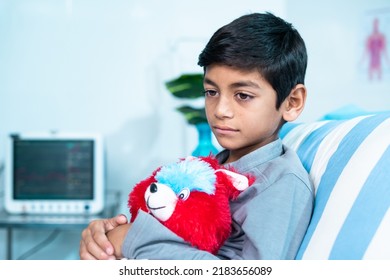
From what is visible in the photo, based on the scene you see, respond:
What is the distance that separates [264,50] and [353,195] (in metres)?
0.33

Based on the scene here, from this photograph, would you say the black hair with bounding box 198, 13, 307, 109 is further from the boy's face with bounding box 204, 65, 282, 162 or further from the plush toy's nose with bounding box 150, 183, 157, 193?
the plush toy's nose with bounding box 150, 183, 157, 193

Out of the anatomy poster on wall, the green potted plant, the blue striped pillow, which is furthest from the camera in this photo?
the anatomy poster on wall

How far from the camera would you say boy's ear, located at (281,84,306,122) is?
902mm

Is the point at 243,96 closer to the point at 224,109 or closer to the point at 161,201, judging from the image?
the point at 224,109

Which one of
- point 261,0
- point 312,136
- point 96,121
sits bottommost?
point 96,121

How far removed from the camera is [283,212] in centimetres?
71

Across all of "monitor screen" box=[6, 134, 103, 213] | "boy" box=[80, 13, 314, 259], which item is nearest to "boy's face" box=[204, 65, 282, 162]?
"boy" box=[80, 13, 314, 259]

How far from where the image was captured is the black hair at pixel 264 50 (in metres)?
0.84

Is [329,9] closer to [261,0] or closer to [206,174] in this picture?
[261,0]

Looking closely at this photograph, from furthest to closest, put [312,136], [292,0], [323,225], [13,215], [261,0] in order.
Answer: [292,0] → [261,0] → [13,215] → [312,136] → [323,225]

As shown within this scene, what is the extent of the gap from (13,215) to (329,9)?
210 cm

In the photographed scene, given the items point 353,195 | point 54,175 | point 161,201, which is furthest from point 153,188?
point 54,175

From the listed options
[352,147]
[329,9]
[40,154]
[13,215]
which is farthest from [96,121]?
[352,147]

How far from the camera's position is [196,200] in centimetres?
75
